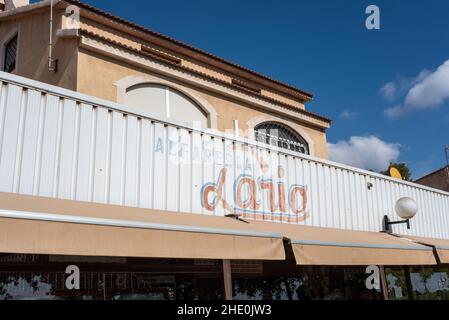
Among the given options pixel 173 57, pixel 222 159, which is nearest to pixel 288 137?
pixel 173 57

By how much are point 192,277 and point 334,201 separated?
3.19 meters

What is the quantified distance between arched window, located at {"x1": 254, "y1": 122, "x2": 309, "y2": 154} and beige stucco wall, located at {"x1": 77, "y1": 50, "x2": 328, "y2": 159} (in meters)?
0.20

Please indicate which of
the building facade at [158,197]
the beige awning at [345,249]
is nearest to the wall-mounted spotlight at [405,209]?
the building facade at [158,197]

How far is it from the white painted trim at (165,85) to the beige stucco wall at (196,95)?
42 mm

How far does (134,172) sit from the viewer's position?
655 cm

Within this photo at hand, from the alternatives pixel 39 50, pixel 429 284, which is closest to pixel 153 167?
pixel 39 50

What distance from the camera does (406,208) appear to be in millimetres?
9992

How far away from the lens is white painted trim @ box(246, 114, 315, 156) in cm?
1440

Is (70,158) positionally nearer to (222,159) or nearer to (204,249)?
(204,249)

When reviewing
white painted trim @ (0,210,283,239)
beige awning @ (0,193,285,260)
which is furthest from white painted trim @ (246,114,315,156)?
white painted trim @ (0,210,283,239)

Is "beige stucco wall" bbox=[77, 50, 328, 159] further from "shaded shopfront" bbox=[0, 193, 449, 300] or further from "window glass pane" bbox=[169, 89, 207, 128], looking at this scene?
"shaded shopfront" bbox=[0, 193, 449, 300]

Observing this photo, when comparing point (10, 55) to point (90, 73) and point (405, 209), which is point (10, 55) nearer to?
point (90, 73)

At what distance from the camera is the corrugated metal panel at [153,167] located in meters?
5.59

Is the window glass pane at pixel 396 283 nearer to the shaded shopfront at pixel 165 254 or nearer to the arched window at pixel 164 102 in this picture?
the shaded shopfront at pixel 165 254
